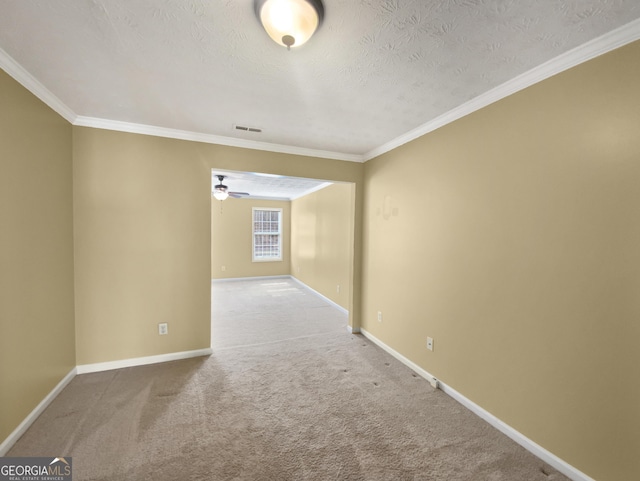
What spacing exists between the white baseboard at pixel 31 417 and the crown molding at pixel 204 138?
2.45 meters

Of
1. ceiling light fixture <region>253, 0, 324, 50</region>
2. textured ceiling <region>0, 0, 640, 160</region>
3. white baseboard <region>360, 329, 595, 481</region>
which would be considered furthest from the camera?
white baseboard <region>360, 329, 595, 481</region>

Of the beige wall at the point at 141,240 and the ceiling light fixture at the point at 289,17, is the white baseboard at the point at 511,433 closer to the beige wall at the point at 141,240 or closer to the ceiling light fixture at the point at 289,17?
the beige wall at the point at 141,240

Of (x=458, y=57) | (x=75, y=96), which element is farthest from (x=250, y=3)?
(x=75, y=96)

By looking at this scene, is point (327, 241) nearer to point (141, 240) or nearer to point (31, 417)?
point (141, 240)

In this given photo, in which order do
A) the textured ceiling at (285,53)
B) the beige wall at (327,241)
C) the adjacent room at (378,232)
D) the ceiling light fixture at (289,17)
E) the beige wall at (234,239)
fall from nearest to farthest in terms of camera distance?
the ceiling light fixture at (289,17)
the textured ceiling at (285,53)
the adjacent room at (378,232)
the beige wall at (327,241)
the beige wall at (234,239)

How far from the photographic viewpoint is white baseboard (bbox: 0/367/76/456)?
1.69 meters

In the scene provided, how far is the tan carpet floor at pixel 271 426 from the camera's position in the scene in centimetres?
163

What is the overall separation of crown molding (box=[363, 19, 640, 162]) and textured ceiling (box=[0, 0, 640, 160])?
0.04 m

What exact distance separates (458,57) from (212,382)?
3.30 metres

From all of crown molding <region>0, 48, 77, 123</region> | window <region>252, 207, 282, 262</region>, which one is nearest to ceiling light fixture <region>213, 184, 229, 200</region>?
crown molding <region>0, 48, 77, 123</region>

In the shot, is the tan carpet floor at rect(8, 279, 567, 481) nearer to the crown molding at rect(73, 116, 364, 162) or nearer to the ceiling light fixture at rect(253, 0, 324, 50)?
the ceiling light fixture at rect(253, 0, 324, 50)

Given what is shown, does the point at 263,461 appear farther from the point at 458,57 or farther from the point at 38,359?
the point at 458,57

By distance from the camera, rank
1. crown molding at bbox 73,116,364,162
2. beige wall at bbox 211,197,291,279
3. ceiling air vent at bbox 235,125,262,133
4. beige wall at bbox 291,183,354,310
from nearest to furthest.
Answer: crown molding at bbox 73,116,364,162 < ceiling air vent at bbox 235,125,262,133 < beige wall at bbox 291,183,354,310 < beige wall at bbox 211,197,291,279

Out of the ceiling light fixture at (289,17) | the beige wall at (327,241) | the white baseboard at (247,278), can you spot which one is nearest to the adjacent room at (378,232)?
the ceiling light fixture at (289,17)
